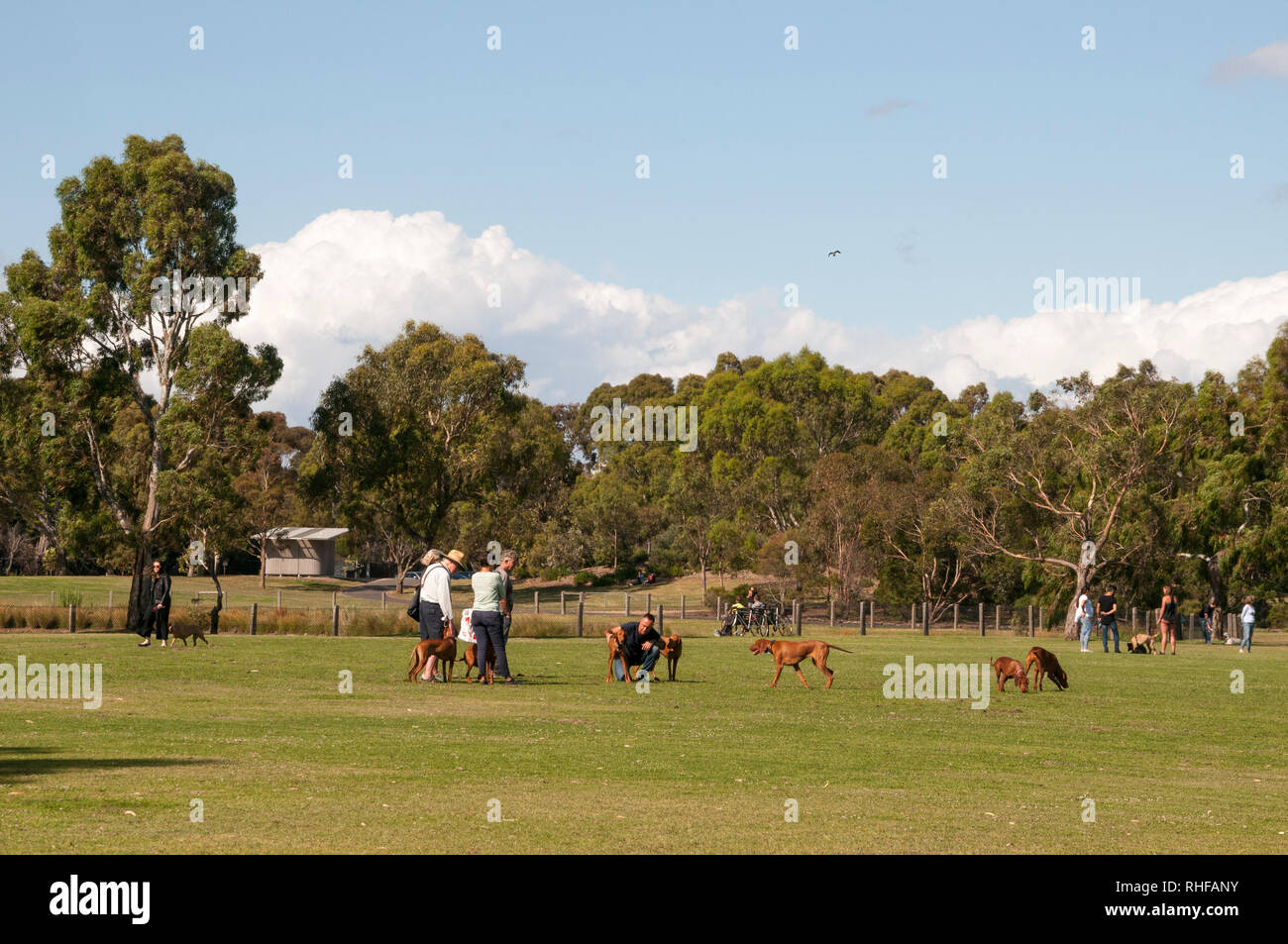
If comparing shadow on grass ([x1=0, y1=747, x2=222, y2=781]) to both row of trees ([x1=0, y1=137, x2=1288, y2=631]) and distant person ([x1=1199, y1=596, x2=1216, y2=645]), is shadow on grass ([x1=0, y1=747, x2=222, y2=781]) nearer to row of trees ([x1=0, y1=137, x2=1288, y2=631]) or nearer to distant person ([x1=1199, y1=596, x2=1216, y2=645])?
row of trees ([x1=0, y1=137, x2=1288, y2=631])

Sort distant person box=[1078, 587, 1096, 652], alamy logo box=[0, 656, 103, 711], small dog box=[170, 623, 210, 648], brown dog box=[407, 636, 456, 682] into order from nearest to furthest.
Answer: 1. alamy logo box=[0, 656, 103, 711]
2. brown dog box=[407, 636, 456, 682]
3. small dog box=[170, 623, 210, 648]
4. distant person box=[1078, 587, 1096, 652]

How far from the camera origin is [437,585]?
20.9 metres

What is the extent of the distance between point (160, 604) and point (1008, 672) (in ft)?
53.7

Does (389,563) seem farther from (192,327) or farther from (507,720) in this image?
(507,720)

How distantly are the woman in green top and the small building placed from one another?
90839 millimetres

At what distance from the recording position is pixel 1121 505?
62.3 meters

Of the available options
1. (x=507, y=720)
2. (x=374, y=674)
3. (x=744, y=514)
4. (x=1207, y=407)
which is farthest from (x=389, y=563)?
(x=507, y=720)

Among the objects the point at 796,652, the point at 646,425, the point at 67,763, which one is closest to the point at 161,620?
the point at 796,652

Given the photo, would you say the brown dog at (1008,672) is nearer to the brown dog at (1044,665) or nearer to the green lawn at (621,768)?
the brown dog at (1044,665)
